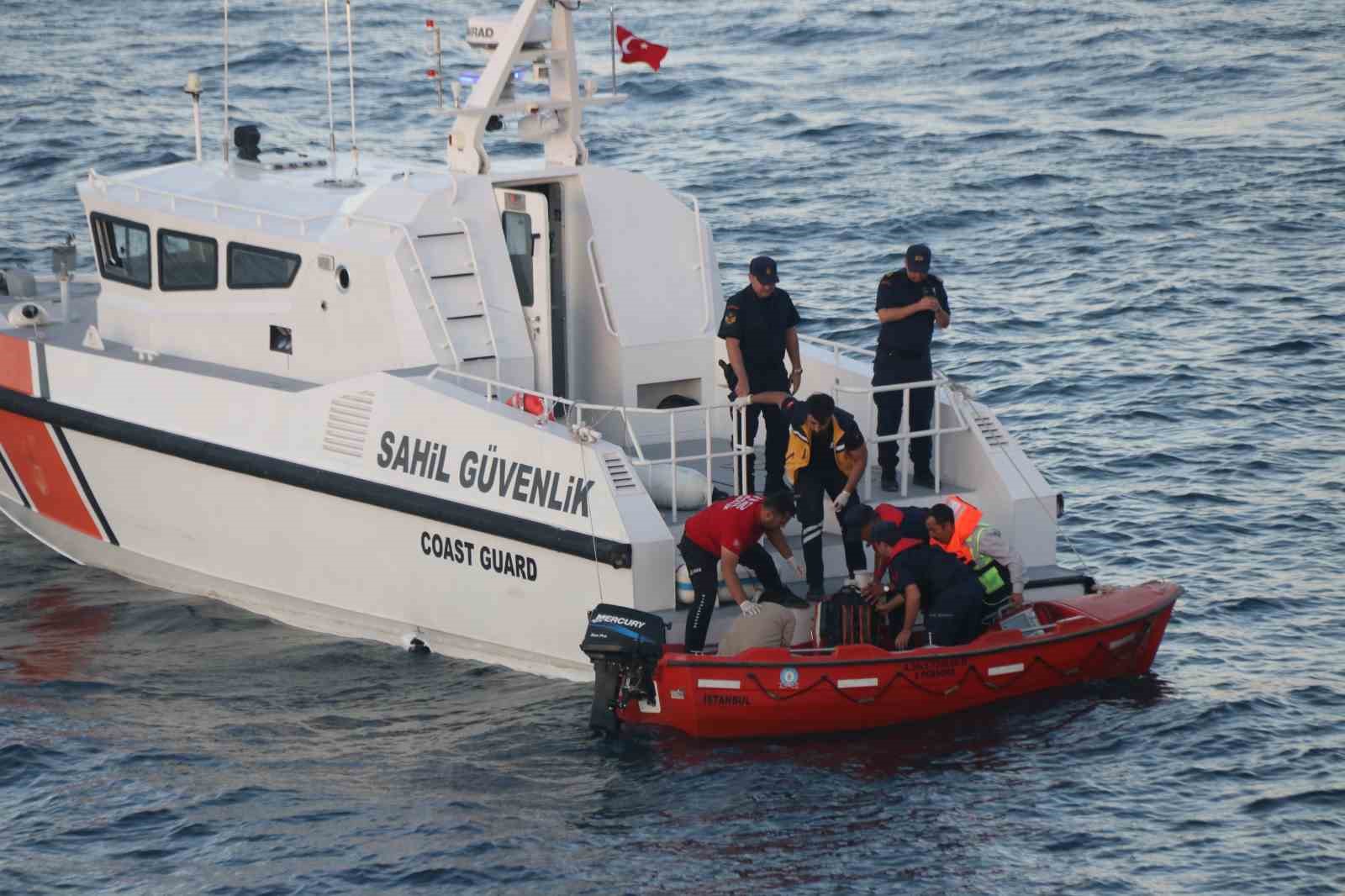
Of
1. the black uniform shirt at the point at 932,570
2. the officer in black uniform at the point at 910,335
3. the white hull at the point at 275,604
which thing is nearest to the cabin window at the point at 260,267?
the white hull at the point at 275,604

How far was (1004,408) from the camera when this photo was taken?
15281 mm

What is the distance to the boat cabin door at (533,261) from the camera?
1138 cm

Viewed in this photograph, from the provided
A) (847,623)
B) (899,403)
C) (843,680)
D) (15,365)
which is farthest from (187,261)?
(843,680)

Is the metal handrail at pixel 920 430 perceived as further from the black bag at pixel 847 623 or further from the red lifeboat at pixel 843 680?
the red lifeboat at pixel 843 680

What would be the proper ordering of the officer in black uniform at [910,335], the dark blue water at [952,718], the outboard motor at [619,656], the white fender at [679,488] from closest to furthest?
the dark blue water at [952,718]
the outboard motor at [619,656]
the white fender at [679,488]
the officer in black uniform at [910,335]

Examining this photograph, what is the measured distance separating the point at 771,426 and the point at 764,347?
45 centimetres

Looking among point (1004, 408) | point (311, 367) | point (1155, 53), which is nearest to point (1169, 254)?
point (1004, 408)

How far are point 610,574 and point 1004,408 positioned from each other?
6.04 m

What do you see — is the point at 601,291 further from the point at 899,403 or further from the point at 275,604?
the point at 275,604

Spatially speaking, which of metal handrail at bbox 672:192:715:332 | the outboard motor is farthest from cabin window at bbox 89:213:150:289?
the outboard motor

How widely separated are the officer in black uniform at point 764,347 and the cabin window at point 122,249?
3.89 meters

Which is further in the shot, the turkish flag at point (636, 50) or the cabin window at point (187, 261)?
the cabin window at point (187, 261)

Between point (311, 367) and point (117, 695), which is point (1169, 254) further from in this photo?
point (117, 695)

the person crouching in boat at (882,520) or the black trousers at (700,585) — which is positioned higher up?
the person crouching in boat at (882,520)
